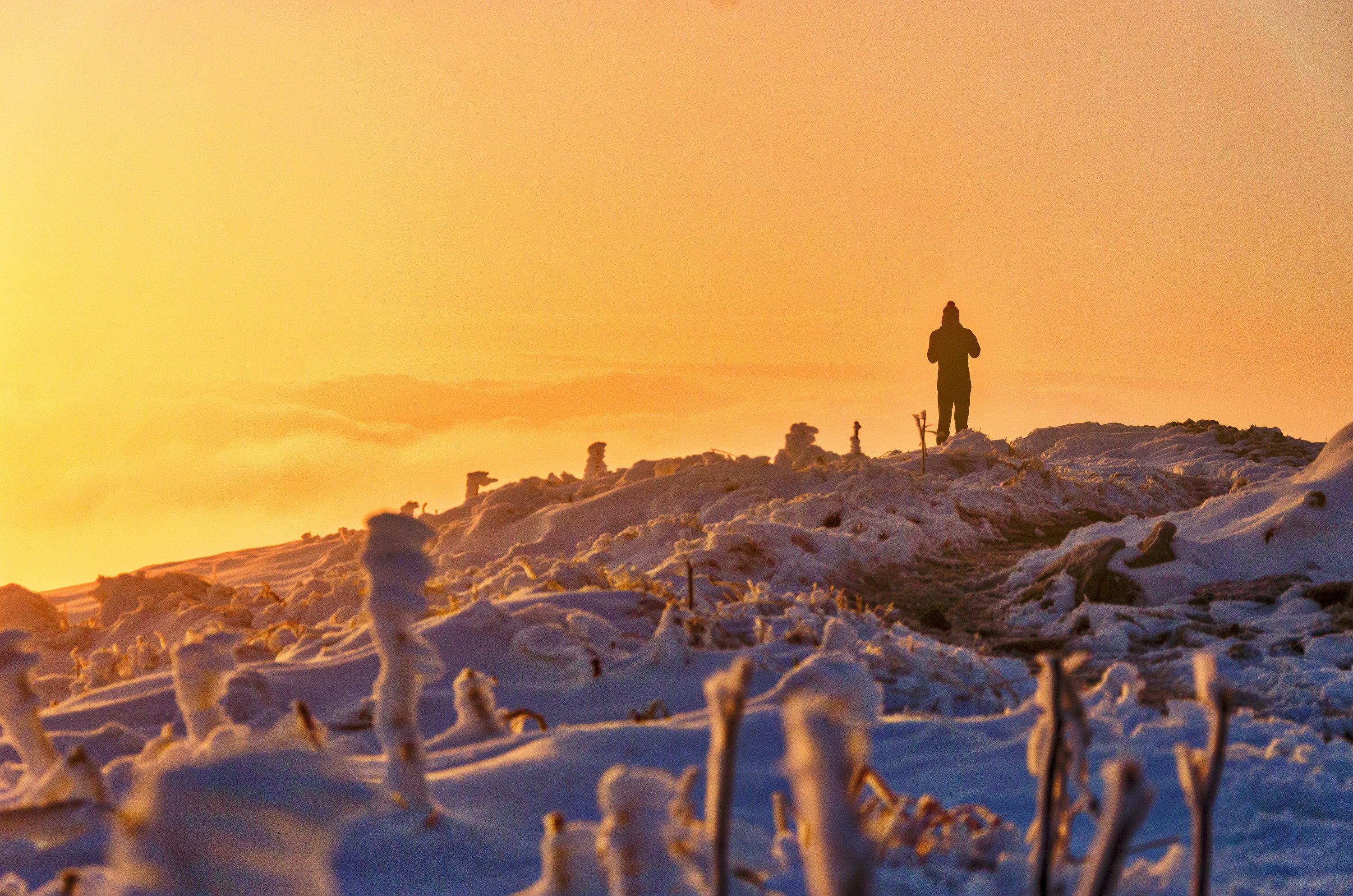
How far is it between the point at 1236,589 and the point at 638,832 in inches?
266

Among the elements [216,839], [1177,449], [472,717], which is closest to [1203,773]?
[216,839]

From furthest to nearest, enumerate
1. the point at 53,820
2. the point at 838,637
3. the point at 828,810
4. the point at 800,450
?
the point at 800,450 < the point at 838,637 < the point at 53,820 < the point at 828,810

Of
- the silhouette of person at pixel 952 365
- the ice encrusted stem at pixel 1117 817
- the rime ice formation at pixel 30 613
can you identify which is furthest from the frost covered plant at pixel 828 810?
the silhouette of person at pixel 952 365

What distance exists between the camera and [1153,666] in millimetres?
5492

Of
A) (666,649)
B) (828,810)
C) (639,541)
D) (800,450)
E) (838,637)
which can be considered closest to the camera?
(828,810)

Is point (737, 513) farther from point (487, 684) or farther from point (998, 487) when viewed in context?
point (487, 684)

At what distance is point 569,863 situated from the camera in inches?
56.6

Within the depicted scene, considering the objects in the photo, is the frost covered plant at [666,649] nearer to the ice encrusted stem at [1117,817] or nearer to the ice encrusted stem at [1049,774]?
the ice encrusted stem at [1049,774]

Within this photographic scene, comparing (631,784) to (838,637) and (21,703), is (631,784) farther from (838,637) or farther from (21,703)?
(838,637)

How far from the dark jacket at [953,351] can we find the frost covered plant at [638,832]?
Answer: 58.4ft

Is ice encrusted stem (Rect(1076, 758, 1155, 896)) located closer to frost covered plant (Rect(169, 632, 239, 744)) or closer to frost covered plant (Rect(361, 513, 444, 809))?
frost covered plant (Rect(361, 513, 444, 809))

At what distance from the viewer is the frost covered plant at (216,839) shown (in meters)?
1.13

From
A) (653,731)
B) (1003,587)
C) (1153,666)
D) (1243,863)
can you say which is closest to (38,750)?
(653,731)

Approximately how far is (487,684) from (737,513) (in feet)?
21.6
